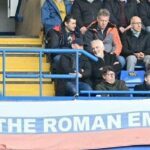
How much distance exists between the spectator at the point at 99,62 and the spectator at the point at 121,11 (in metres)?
1.58

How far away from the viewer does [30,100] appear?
10.4 m

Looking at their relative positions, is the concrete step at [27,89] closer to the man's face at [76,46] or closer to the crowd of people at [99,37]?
the crowd of people at [99,37]

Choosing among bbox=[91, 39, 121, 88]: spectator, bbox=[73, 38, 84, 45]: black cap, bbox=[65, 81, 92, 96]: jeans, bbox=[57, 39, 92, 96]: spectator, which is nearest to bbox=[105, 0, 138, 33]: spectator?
bbox=[73, 38, 84, 45]: black cap

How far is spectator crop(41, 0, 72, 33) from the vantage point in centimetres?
1327

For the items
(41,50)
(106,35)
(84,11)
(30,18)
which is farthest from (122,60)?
(30,18)

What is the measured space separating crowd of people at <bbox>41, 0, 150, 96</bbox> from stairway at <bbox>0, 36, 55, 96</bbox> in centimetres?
40

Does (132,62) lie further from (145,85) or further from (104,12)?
(145,85)

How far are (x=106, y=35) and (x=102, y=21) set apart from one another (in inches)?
11.2

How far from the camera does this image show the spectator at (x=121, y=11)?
13.3m

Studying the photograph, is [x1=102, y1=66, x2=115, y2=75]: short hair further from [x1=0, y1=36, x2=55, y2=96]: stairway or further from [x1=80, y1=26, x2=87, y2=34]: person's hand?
[x1=80, y1=26, x2=87, y2=34]: person's hand

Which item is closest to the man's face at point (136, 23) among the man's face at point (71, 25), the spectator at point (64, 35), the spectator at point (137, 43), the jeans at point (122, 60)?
the spectator at point (137, 43)

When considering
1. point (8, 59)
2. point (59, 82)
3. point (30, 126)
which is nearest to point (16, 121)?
point (30, 126)

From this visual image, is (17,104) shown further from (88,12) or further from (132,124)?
(88,12)

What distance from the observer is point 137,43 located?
12.7 metres
